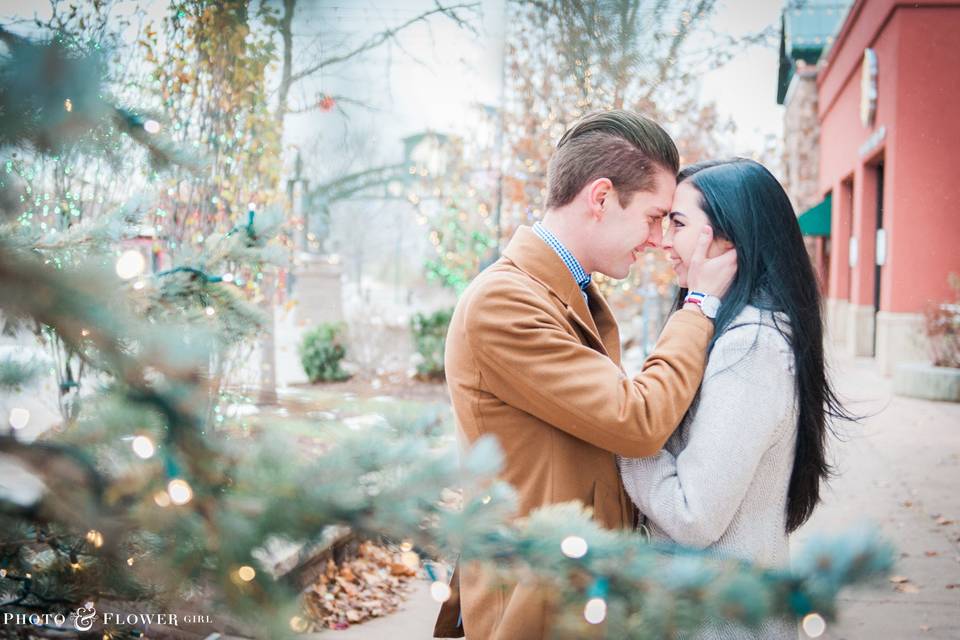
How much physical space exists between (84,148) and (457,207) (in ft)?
36.7

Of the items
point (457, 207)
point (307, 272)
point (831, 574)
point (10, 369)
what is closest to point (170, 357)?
point (10, 369)

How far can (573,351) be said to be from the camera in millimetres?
1646

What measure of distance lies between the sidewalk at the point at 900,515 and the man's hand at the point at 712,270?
63cm

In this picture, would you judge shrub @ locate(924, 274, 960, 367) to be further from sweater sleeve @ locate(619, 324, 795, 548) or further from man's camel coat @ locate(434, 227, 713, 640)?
man's camel coat @ locate(434, 227, 713, 640)

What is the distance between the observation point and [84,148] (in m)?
1.17

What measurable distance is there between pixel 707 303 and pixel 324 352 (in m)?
9.87

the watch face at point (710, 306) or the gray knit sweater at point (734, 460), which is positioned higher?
the watch face at point (710, 306)

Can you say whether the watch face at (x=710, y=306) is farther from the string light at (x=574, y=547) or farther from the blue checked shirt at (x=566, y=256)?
the string light at (x=574, y=547)

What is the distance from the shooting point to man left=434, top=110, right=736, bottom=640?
1.61m

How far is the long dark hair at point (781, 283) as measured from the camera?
1776 mm

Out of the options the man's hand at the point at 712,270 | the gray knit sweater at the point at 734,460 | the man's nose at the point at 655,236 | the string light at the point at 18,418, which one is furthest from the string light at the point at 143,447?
the man's nose at the point at 655,236

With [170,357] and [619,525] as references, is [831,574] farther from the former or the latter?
[619,525]

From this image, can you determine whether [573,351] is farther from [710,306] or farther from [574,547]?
[574,547]

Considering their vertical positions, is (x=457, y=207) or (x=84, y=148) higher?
(x=457, y=207)
